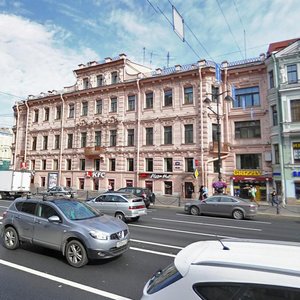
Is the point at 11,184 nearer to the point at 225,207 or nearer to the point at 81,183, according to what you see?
the point at 81,183

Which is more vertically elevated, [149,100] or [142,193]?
[149,100]

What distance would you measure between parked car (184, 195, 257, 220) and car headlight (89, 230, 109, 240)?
11.9 m

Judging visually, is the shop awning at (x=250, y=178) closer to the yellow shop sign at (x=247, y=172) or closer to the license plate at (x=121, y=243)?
the yellow shop sign at (x=247, y=172)

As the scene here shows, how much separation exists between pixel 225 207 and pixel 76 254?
482 inches

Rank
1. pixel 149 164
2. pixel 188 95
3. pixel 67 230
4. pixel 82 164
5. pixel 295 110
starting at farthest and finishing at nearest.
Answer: pixel 82 164 < pixel 149 164 < pixel 188 95 < pixel 295 110 < pixel 67 230

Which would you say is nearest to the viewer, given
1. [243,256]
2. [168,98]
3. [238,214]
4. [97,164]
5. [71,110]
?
[243,256]

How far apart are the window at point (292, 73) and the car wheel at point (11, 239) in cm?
2559

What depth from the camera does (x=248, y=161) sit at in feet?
89.6

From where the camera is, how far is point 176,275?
242 cm

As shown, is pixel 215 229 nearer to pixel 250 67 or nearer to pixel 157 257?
pixel 157 257

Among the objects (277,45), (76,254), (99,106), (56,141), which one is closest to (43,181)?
(56,141)

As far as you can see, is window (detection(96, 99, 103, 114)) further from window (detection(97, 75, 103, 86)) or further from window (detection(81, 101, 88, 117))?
window (detection(97, 75, 103, 86))

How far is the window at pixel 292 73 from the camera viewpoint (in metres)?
24.7

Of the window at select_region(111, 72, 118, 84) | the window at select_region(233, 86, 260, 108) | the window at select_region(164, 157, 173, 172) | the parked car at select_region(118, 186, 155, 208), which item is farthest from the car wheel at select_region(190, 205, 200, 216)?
the window at select_region(111, 72, 118, 84)
